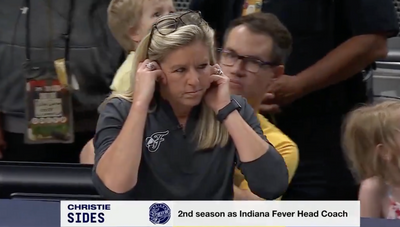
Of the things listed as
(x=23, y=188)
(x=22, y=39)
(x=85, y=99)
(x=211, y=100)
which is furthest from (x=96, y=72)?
(x=211, y=100)

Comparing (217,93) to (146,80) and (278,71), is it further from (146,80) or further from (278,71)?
(278,71)

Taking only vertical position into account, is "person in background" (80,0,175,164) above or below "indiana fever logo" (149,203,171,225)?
above

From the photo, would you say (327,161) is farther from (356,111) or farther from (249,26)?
(249,26)

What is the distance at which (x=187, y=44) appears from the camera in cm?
134

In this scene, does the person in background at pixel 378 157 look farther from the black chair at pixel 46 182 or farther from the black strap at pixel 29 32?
the black strap at pixel 29 32

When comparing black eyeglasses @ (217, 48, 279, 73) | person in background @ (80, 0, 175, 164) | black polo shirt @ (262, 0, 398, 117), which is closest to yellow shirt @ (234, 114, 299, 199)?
black eyeglasses @ (217, 48, 279, 73)

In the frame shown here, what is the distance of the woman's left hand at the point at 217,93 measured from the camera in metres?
1.36

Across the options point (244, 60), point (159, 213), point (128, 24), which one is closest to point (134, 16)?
point (128, 24)

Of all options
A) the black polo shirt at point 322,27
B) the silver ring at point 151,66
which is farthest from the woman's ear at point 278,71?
the silver ring at point 151,66

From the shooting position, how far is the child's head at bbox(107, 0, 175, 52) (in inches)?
65.5

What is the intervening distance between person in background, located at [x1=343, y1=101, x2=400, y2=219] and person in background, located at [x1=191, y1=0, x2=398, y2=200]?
0.20m

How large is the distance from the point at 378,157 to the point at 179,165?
0.44 meters

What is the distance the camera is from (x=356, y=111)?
1.59m

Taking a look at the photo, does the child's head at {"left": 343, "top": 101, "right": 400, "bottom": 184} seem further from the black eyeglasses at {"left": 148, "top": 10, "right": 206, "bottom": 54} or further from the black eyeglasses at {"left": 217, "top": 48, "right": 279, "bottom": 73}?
the black eyeglasses at {"left": 148, "top": 10, "right": 206, "bottom": 54}
